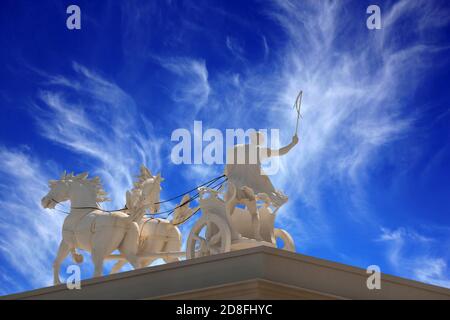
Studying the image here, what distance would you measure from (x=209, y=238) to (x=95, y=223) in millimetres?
3256

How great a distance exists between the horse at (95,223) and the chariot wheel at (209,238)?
7.78 ft

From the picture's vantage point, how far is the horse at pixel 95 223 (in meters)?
15.5

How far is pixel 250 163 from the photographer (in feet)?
46.4

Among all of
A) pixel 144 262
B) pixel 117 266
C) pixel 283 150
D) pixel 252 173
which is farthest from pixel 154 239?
pixel 283 150

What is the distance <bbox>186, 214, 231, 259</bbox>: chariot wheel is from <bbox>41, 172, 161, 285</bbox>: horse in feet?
7.78

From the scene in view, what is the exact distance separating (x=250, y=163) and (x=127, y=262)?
354 cm

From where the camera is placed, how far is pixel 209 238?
1338cm

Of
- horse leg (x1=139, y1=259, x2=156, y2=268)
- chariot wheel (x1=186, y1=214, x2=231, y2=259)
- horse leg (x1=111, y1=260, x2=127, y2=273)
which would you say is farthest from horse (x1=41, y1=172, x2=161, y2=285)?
chariot wheel (x1=186, y1=214, x2=231, y2=259)

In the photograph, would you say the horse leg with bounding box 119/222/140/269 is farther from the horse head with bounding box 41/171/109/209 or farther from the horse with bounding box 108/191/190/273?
the horse head with bounding box 41/171/109/209

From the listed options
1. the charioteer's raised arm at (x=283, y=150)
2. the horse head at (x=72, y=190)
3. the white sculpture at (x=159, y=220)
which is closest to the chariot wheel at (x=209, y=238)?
the white sculpture at (x=159, y=220)

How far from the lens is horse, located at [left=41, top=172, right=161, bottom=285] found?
15.5 m

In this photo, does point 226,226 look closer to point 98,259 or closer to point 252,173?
point 252,173

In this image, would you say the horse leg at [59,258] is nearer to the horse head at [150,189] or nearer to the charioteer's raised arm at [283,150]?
the horse head at [150,189]
